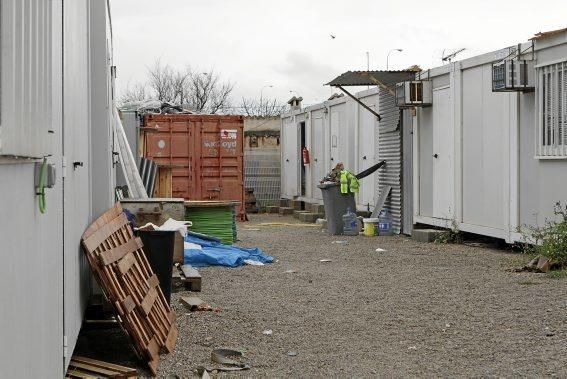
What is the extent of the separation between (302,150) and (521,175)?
15.8 m

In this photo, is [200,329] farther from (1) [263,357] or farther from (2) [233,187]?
(2) [233,187]

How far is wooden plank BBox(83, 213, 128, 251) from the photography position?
6.84 meters

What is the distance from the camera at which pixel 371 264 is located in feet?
46.6

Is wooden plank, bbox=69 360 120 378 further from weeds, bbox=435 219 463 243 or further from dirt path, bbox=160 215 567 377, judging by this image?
weeds, bbox=435 219 463 243

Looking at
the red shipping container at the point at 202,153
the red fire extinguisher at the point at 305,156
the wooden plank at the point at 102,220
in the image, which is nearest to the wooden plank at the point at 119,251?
the wooden plank at the point at 102,220

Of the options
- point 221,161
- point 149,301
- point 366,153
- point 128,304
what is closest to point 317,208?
point 221,161

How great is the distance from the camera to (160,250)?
8930mm

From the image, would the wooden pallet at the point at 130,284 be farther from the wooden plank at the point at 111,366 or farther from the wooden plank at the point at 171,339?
the wooden plank at the point at 111,366

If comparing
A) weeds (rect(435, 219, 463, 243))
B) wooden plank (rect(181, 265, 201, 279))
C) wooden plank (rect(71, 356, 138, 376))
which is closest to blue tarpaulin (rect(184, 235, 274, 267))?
wooden plank (rect(181, 265, 201, 279))

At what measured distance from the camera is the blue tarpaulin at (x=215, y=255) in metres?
14.0

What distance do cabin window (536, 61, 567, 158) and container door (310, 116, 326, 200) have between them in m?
13.7

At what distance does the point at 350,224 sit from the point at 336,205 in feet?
1.67

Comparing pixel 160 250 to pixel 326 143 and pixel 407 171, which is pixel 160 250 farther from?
pixel 326 143

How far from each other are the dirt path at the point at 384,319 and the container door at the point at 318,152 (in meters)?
12.8
